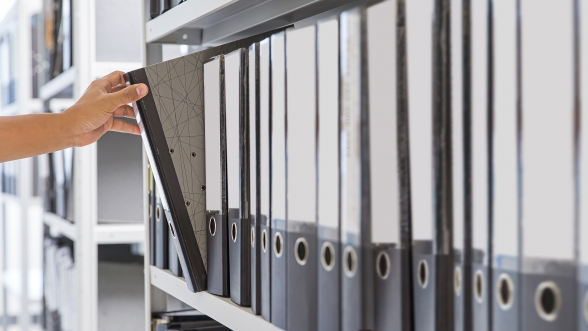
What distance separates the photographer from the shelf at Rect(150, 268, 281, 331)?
65 centimetres

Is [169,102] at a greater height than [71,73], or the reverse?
[71,73]

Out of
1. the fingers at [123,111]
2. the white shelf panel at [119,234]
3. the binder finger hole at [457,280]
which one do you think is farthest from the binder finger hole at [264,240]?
the white shelf panel at [119,234]

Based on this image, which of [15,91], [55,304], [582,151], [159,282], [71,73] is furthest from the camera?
[15,91]

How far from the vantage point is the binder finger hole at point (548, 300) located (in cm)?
34

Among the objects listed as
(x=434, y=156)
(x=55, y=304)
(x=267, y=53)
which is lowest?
(x=55, y=304)

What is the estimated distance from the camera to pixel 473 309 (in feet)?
1.33

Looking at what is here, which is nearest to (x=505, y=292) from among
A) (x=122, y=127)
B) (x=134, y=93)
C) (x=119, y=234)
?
(x=134, y=93)

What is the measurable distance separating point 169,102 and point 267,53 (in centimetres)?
22

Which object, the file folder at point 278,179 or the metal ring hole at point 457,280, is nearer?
the metal ring hole at point 457,280

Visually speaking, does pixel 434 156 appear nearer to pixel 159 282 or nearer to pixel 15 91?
pixel 159 282

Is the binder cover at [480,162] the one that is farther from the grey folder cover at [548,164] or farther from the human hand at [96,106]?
the human hand at [96,106]

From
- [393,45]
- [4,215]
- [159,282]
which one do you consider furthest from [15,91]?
[393,45]

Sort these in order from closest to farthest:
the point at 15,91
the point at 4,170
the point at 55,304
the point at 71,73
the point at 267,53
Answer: the point at 267,53, the point at 71,73, the point at 55,304, the point at 15,91, the point at 4,170

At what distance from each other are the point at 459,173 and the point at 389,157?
6 cm
